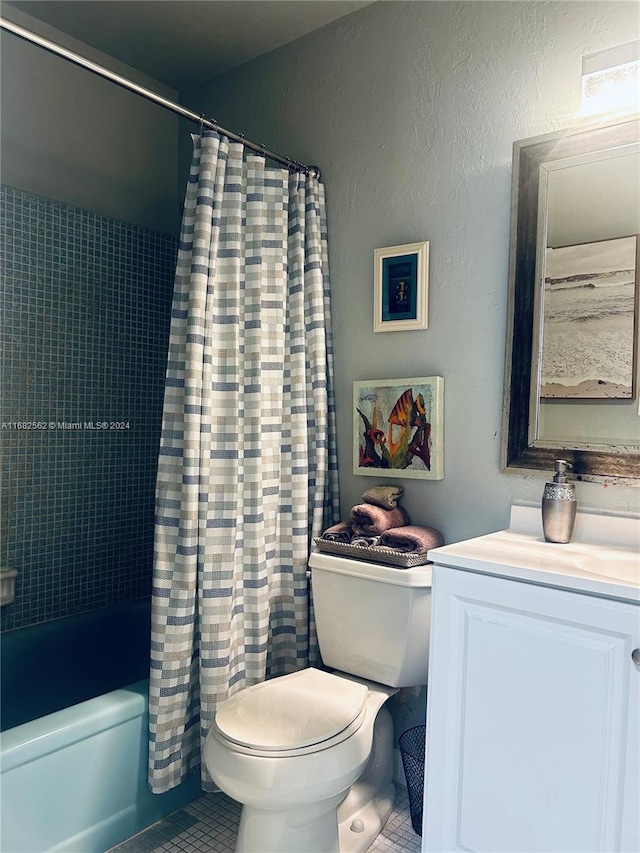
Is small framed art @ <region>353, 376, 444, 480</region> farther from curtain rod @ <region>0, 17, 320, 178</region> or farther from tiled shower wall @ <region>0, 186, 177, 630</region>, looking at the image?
tiled shower wall @ <region>0, 186, 177, 630</region>

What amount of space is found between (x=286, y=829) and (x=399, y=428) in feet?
3.78

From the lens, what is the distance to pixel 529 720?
51.4 inches

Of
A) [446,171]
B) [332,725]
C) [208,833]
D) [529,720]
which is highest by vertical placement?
[446,171]

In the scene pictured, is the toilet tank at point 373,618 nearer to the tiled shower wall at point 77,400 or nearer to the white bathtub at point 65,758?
the white bathtub at point 65,758

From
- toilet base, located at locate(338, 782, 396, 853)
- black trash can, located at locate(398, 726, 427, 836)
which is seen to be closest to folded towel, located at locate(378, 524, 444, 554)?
black trash can, located at locate(398, 726, 427, 836)

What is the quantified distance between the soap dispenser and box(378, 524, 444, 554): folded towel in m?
0.35

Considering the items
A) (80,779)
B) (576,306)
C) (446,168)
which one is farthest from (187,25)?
(80,779)

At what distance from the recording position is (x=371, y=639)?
6.10 ft

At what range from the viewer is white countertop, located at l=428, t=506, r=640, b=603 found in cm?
126

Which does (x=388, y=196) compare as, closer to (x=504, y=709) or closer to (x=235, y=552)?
(x=235, y=552)

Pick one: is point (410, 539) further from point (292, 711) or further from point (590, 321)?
point (590, 321)

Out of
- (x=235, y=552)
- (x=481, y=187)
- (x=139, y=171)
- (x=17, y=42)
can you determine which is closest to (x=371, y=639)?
(x=235, y=552)

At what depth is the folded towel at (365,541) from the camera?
1.92m

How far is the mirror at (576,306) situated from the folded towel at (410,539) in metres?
0.32
